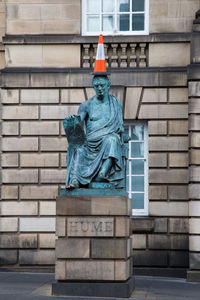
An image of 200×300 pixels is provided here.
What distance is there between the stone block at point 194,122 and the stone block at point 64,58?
3419 mm

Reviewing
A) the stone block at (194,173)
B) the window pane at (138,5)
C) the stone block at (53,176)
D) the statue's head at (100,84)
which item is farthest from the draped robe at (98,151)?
the window pane at (138,5)

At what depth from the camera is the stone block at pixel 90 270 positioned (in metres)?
13.1

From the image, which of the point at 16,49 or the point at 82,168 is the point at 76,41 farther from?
the point at 82,168

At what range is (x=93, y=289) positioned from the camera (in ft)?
43.0

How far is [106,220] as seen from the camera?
1319 centimetres

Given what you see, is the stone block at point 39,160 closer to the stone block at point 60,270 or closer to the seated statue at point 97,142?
the seated statue at point 97,142

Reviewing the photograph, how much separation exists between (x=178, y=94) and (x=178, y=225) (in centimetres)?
333

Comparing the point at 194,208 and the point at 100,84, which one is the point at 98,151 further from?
the point at 194,208

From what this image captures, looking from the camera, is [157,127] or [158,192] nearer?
[158,192]

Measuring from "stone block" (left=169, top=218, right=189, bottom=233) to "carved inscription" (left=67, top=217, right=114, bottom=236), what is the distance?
5486mm

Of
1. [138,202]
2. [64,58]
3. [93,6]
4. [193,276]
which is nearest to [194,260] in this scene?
[193,276]

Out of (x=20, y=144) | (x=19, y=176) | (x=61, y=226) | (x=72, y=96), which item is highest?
(x=72, y=96)

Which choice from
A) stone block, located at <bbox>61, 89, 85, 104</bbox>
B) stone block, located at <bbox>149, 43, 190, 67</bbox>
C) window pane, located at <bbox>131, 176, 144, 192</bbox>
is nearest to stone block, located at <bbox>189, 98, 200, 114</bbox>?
stone block, located at <bbox>149, 43, 190, 67</bbox>

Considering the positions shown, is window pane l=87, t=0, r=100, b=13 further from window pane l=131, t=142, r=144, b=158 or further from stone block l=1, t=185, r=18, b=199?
stone block l=1, t=185, r=18, b=199
